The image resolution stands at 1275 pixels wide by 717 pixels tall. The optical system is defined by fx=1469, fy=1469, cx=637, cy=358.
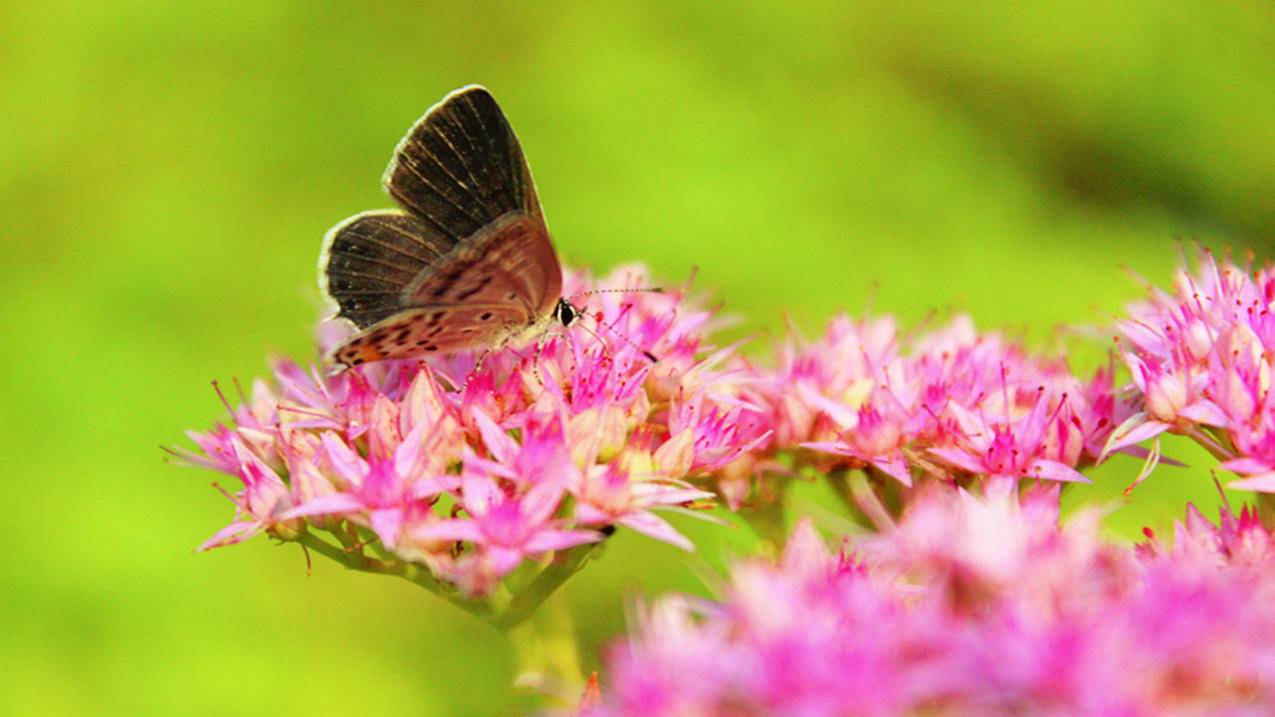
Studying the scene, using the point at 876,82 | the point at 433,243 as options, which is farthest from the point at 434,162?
A: the point at 876,82

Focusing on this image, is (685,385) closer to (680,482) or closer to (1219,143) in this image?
(680,482)

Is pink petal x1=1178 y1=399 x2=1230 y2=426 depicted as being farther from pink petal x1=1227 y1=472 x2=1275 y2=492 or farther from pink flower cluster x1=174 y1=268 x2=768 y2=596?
pink flower cluster x1=174 y1=268 x2=768 y2=596

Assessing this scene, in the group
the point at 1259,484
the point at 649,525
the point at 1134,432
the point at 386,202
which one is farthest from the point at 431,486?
the point at 386,202

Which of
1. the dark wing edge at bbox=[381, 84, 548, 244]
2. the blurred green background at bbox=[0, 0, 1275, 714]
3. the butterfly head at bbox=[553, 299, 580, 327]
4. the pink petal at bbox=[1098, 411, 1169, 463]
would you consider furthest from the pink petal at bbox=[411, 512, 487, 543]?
the blurred green background at bbox=[0, 0, 1275, 714]

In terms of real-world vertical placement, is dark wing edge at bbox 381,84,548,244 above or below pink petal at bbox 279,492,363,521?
above

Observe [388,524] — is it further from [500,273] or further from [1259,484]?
[1259,484]
